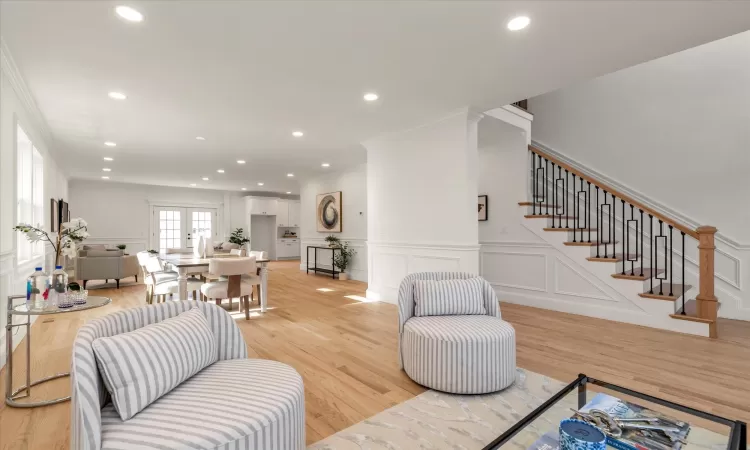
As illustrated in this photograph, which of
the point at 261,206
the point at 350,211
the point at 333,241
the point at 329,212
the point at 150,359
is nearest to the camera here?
the point at 150,359

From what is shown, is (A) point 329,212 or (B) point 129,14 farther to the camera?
(A) point 329,212

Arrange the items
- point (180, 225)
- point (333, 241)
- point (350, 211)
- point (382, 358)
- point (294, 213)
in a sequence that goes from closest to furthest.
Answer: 1. point (382, 358)
2. point (350, 211)
3. point (333, 241)
4. point (180, 225)
5. point (294, 213)

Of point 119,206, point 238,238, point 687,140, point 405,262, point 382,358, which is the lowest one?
point 382,358

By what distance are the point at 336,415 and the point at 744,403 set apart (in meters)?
2.54

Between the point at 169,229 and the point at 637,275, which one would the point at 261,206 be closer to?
the point at 169,229

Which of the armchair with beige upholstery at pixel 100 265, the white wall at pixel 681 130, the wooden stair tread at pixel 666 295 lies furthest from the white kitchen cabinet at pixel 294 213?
the wooden stair tread at pixel 666 295

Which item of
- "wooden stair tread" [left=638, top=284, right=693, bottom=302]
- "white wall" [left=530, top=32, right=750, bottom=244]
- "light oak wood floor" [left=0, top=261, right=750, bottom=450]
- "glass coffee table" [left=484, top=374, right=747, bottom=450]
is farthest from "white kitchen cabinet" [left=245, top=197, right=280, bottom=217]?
"glass coffee table" [left=484, top=374, right=747, bottom=450]

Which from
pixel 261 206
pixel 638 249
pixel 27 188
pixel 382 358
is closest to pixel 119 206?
pixel 261 206

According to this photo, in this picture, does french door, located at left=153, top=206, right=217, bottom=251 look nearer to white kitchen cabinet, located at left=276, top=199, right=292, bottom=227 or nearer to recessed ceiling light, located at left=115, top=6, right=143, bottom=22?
white kitchen cabinet, located at left=276, top=199, right=292, bottom=227

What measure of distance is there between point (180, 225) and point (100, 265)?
16.8ft

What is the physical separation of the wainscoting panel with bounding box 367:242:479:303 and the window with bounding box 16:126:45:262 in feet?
13.2

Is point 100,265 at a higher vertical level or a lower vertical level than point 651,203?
lower

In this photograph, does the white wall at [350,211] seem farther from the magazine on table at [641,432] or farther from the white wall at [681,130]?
the magazine on table at [641,432]

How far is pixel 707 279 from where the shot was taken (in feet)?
12.0
